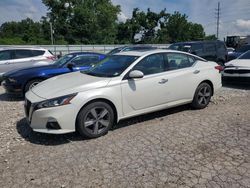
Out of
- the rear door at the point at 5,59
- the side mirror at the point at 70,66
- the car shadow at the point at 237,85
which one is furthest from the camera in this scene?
the rear door at the point at 5,59

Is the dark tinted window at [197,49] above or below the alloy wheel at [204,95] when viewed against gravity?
above

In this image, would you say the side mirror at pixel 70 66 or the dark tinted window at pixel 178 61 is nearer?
the dark tinted window at pixel 178 61

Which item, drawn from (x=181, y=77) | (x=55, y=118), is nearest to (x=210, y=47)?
(x=181, y=77)

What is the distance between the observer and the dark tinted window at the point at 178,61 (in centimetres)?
561

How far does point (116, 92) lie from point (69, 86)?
0.86 meters

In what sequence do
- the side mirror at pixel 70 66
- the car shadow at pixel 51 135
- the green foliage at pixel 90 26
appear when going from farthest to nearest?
the green foliage at pixel 90 26 → the side mirror at pixel 70 66 → the car shadow at pixel 51 135

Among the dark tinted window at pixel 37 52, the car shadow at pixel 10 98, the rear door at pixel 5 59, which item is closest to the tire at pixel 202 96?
the car shadow at pixel 10 98

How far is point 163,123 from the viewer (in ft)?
17.3

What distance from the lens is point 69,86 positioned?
4562 millimetres

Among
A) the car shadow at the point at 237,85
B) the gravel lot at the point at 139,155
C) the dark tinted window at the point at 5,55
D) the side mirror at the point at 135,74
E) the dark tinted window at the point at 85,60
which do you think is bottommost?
the gravel lot at the point at 139,155

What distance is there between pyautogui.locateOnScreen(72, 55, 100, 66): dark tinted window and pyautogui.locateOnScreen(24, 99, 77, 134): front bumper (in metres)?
4.21

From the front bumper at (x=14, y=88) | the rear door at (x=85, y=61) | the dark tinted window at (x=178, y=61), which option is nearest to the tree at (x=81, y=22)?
the rear door at (x=85, y=61)

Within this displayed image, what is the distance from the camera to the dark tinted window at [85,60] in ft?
27.6

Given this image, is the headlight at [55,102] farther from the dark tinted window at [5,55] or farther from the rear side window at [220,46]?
the rear side window at [220,46]
